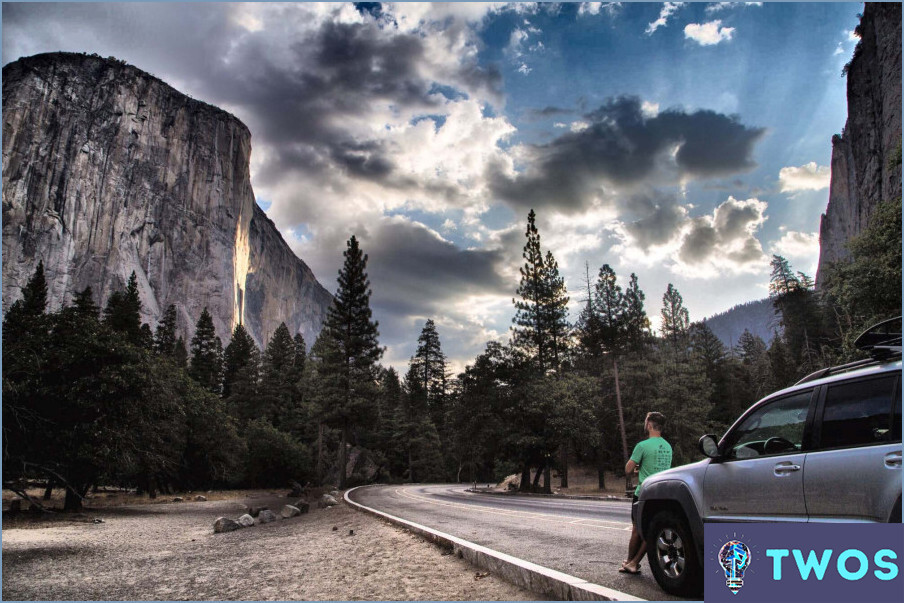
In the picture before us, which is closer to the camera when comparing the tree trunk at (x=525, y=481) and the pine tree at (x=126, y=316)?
the tree trunk at (x=525, y=481)

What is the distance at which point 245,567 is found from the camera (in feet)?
27.5

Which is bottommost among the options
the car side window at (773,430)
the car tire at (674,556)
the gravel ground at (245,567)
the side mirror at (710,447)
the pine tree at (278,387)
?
the gravel ground at (245,567)

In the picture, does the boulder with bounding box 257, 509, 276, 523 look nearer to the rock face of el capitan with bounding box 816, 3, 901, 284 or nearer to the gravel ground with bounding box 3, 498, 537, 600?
the gravel ground with bounding box 3, 498, 537, 600

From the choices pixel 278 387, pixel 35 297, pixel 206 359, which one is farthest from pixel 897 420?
pixel 206 359

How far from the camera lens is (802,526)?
3414 millimetres

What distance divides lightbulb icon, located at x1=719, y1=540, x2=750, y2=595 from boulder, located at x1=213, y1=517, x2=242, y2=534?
14847mm

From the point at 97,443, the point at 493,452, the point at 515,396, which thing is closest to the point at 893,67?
the point at 515,396

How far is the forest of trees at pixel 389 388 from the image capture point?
61.2ft

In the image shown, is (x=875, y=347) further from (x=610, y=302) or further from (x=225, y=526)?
(x=610, y=302)

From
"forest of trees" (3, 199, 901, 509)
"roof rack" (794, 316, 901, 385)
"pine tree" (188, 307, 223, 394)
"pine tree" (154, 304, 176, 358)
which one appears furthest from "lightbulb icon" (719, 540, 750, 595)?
"pine tree" (154, 304, 176, 358)

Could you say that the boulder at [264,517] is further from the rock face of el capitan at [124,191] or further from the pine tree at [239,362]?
the rock face of el capitan at [124,191]

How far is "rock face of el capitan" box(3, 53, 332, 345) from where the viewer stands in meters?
84.8

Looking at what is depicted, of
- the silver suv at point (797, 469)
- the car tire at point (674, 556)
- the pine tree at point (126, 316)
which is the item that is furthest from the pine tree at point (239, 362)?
the silver suv at point (797, 469)

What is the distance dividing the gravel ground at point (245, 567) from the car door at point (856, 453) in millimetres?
3073
